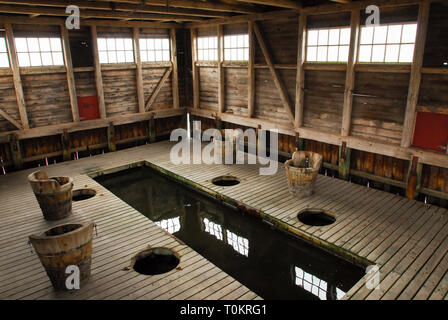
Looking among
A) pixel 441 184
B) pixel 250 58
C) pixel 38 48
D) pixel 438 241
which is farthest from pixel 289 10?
pixel 38 48

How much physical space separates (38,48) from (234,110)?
612cm

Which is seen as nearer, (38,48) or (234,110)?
(38,48)

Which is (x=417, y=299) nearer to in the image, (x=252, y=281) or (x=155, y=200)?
(x=252, y=281)

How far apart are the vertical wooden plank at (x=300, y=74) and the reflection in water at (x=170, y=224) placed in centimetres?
427

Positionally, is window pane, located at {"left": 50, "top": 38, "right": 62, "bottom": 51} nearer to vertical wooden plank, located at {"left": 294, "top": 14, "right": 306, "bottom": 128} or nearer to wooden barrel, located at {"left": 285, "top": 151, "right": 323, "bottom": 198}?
vertical wooden plank, located at {"left": 294, "top": 14, "right": 306, "bottom": 128}

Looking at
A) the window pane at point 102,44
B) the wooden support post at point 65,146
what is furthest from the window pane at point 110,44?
the wooden support post at point 65,146

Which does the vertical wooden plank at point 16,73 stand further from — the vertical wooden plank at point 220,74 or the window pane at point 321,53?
the window pane at point 321,53

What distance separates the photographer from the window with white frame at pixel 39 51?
9.34 meters

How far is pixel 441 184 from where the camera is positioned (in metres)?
7.07

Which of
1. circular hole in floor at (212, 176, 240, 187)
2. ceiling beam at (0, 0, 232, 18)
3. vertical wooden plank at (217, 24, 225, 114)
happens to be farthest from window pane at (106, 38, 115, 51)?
circular hole in floor at (212, 176, 240, 187)

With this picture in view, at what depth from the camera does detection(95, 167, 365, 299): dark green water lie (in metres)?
5.30

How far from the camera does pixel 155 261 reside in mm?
5738

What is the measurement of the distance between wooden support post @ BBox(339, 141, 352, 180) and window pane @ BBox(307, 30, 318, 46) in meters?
2.65

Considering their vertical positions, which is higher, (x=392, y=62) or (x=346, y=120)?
(x=392, y=62)
